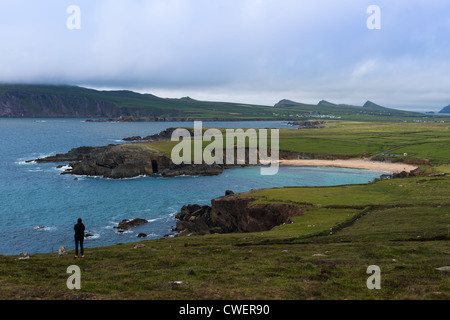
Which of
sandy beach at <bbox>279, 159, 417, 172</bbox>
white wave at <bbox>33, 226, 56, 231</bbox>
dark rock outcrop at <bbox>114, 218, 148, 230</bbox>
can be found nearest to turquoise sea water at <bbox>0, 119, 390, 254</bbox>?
white wave at <bbox>33, 226, 56, 231</bbox>

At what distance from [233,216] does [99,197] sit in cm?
4058

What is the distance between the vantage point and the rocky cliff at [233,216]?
57.9 meters

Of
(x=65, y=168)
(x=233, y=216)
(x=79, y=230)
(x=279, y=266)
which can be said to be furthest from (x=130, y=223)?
(x=65, y=168)

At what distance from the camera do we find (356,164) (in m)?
134

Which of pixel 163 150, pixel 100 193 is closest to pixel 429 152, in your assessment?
pixel 163 150

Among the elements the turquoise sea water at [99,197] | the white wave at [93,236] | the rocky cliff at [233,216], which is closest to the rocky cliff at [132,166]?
the turquoise sea water at [99,197]

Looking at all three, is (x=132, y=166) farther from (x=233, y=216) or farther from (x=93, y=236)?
(x=233, y=216)

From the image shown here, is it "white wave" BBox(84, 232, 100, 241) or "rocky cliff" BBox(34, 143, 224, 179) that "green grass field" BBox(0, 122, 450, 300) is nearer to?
"white wave" BBox(84, 232, 100, 241)

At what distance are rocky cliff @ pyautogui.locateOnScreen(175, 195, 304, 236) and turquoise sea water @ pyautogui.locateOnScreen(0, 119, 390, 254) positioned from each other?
441 centimetres

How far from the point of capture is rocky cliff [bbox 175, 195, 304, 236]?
57875 millimetres

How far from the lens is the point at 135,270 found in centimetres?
2362

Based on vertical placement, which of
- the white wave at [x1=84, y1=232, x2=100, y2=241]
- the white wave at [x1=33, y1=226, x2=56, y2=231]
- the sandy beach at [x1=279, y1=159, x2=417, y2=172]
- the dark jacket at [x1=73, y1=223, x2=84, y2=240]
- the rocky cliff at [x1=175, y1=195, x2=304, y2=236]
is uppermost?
the dark jacket at [x1=73, y1=223, x2=84, y2=240]

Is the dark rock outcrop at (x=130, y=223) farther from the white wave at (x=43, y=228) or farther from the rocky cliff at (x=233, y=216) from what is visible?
the white wave at (x=43, y=228)

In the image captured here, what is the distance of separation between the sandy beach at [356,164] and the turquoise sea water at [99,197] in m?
6.87
